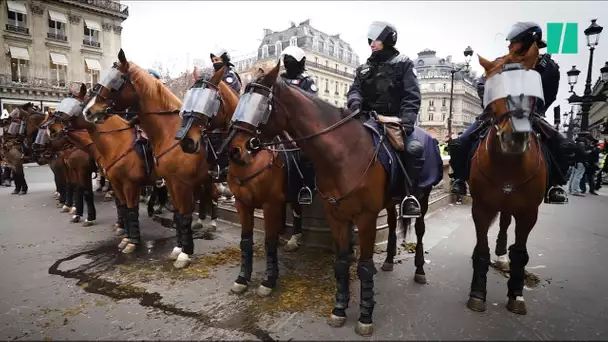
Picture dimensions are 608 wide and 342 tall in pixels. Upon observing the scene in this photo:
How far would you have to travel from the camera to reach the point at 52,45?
100 ft

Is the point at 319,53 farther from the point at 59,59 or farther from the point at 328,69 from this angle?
the point at 59,59

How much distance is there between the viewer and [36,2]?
28.9m

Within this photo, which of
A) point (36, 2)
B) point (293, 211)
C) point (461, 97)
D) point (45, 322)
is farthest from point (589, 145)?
point (461, 97)

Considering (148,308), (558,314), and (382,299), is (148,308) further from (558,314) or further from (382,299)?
(558,314)

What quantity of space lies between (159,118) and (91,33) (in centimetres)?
3592

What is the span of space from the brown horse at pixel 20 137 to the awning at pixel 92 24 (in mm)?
24728

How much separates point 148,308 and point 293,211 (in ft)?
9.48

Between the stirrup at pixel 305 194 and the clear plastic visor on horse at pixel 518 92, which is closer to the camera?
the clear plastic visor on horse at pixel 518 92

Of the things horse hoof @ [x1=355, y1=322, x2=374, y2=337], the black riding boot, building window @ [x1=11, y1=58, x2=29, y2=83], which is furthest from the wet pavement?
building window @ [x1=11, y1=58, x2=29, y2=83]

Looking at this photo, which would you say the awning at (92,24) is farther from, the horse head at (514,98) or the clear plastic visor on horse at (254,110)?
the horse head at (514,98)

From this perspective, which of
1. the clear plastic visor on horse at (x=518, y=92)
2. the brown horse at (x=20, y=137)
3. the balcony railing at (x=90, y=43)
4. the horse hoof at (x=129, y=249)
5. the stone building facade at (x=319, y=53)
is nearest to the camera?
the clear plastic visor on horse at (x=518, y=92)

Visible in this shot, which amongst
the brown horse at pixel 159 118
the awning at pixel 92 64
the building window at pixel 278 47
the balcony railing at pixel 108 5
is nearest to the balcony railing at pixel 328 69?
the building window at pixel 278 47

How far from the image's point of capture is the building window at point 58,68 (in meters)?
30.8

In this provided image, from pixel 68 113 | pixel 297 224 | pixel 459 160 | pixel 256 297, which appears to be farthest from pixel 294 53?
pixel 68 113
